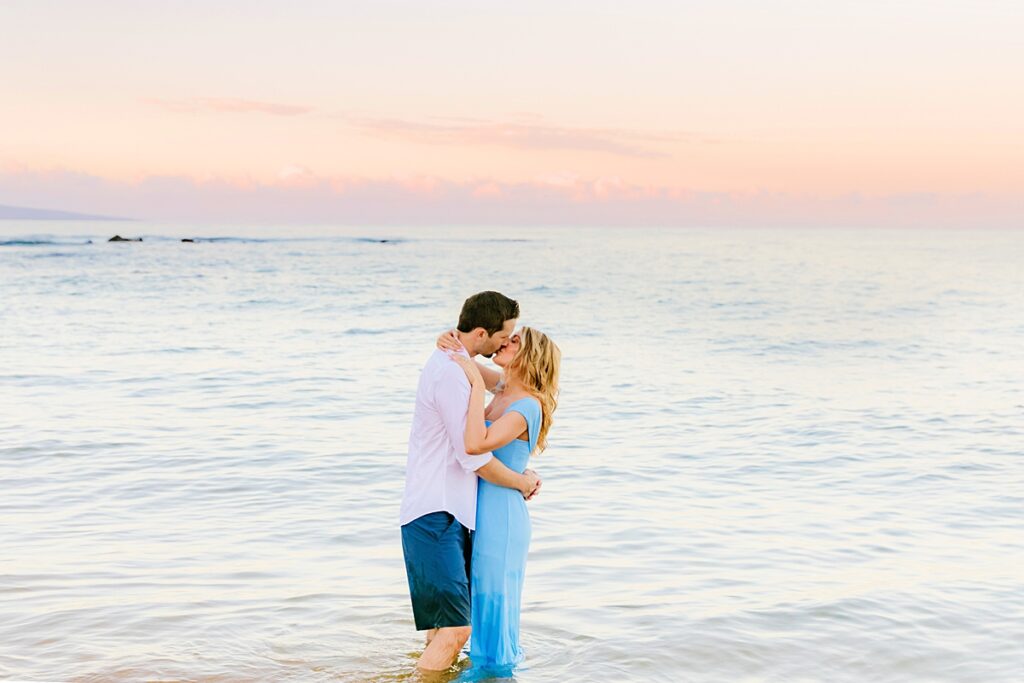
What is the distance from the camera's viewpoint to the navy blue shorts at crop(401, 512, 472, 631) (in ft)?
15.9

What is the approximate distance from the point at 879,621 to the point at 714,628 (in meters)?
1.04

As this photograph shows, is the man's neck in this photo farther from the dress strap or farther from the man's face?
the dress strap

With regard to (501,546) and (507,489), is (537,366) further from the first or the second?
(501,546)

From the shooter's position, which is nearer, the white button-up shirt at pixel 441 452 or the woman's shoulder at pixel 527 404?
the white button-up shirt at pixel 441 452

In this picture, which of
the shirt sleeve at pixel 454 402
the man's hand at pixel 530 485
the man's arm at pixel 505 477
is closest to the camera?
the shirt sleeve at pixel 454 402

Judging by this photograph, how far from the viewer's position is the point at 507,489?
4.98m

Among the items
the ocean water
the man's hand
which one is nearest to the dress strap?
the man's hand

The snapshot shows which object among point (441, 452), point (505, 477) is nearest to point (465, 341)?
point (441, 452)

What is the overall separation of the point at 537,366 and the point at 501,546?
0.89 m

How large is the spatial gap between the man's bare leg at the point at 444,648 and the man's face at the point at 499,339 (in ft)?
4.48

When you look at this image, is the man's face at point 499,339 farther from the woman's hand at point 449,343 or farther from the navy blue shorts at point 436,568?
the navy blue shorts at point 436,568

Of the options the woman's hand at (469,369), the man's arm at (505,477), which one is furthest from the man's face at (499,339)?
the man's arm at (505,477)

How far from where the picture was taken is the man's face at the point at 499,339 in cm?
476

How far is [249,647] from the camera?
223 inches
